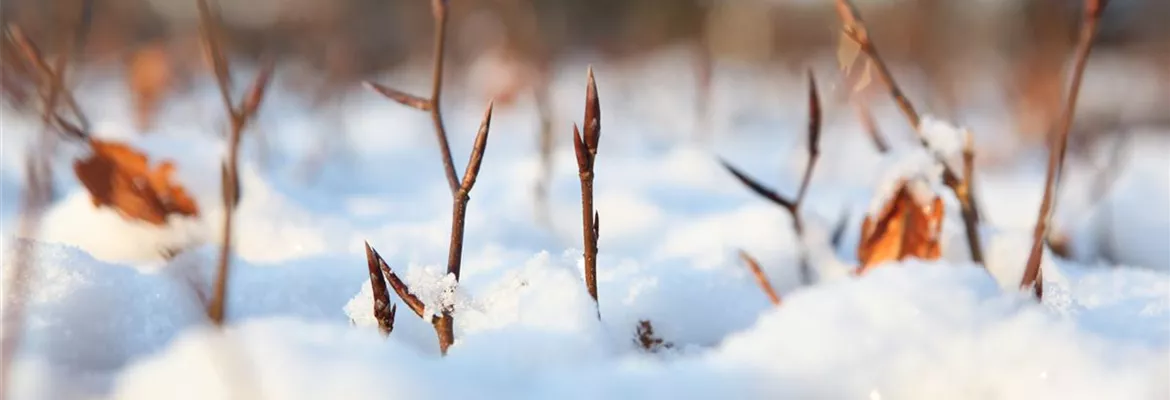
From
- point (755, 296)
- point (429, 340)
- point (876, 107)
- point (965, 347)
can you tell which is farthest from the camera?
point (876, 107)

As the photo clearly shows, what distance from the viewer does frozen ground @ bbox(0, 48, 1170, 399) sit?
0.48 metres

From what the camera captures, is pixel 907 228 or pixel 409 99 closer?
pixel 409 99

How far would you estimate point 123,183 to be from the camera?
0.91m

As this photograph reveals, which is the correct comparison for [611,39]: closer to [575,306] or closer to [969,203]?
[969,203]

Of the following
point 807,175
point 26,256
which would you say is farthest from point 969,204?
point 26,256

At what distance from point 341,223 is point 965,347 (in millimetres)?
726

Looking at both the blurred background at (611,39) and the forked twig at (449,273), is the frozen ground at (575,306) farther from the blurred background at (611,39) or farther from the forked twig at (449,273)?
the blurred background at (611,39)

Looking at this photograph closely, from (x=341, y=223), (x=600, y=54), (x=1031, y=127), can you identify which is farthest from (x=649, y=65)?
(x=341, y=223)

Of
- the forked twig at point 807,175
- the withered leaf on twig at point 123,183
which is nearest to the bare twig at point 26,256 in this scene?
the withered leaf on twig at point 123,183

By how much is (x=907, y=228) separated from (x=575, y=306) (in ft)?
1.35

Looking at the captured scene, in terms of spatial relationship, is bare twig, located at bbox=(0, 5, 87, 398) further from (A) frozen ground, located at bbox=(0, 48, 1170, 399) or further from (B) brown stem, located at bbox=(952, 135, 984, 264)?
(B) brown stem, located at bbox=(952, 135, 984, 264)

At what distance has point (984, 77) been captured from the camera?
788 centimetres

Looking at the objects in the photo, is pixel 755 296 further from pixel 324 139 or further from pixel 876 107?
pixel 876 107

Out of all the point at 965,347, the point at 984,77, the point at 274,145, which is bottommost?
the point at 274,145
